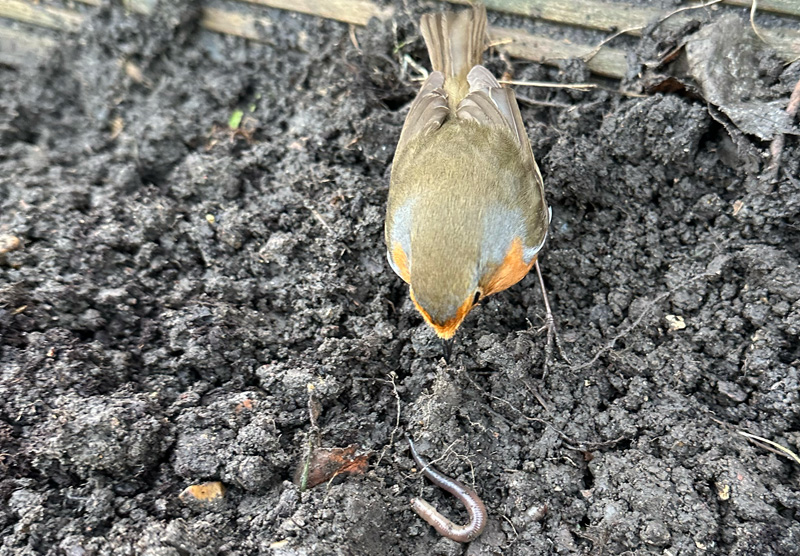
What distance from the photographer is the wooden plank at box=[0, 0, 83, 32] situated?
445cm

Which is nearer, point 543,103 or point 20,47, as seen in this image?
point 543,103

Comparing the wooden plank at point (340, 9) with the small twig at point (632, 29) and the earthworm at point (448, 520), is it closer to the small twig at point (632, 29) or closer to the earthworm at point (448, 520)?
the small twig at point (632, 29)

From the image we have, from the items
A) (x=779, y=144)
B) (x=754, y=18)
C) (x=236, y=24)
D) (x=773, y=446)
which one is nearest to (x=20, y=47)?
(x=236, y=24)

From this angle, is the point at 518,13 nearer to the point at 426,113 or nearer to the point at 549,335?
the point at 426,113

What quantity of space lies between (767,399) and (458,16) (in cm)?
262

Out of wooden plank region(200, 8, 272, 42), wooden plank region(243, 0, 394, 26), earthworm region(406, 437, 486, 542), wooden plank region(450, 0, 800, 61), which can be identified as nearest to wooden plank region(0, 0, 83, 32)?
wooden plank region(200, 8, 272, 42)

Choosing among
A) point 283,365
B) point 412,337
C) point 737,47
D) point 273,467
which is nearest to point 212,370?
point 283,365

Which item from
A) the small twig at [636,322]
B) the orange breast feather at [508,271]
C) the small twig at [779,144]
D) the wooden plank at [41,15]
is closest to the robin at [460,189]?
the orange breast feather at [508,271]

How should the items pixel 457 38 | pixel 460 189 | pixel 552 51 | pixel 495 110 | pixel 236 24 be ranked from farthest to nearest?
pixel 236 24
pixel 552 51
pixel 457 38
pixel 495 110
pixel 460 189

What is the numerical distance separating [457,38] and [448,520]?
8.68 ft

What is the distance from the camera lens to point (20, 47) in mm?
→ 4527

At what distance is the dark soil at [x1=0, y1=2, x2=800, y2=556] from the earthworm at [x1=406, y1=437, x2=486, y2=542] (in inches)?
2.3

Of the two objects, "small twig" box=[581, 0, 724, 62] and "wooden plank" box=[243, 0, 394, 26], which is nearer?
"small twig" box=[581, 0, 724, 62]

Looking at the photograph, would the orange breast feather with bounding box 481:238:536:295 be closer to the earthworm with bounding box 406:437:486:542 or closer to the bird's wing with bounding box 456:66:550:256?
the bird's wing with bounding box 456:66:550:256
